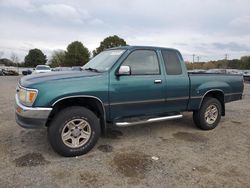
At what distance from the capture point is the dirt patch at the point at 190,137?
17.4ft

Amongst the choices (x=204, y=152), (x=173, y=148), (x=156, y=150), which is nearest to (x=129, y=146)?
(x=156, y=150)

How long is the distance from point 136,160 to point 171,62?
7.78 ft

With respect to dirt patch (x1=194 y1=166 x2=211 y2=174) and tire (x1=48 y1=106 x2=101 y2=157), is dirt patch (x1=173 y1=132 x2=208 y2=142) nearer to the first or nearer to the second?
dirt patch (x1=194 y1=166 x2=211 y2=174)

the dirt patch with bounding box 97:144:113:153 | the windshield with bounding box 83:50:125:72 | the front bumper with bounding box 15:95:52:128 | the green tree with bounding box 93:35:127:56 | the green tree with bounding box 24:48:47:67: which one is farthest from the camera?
the green tree with bounding box 24:48:47:67

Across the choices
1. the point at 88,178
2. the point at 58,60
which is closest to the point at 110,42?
the point at 58,60

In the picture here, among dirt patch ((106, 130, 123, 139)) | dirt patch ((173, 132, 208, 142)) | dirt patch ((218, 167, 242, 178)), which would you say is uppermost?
dirt patch ((106, 130, 123, 139))

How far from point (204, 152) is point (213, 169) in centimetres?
72

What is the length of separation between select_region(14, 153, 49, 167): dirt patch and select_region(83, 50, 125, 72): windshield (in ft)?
6.21

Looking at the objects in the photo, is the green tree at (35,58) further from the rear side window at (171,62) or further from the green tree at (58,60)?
the rear side window at (171,62)

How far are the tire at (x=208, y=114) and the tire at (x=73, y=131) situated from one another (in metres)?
2.70

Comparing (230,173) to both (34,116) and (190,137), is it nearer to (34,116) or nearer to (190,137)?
(190,137)

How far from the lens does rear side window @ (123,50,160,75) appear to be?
4.88 metres

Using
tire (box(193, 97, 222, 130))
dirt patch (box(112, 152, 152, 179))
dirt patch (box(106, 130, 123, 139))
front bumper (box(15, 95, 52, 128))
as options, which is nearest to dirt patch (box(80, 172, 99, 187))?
dirt patch (box(112, 152, 152, 179))

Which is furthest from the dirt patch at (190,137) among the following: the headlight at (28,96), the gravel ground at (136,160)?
the headlight at (28,96)
